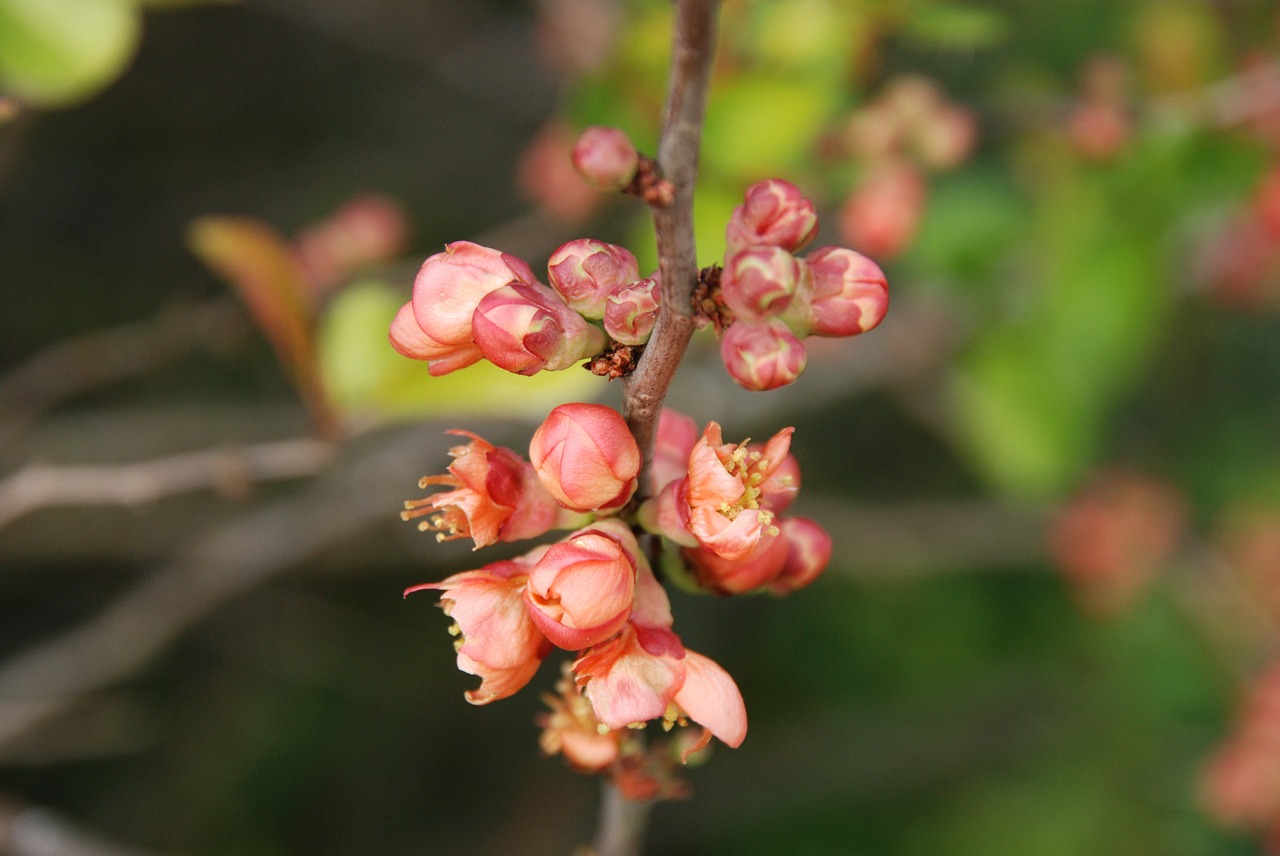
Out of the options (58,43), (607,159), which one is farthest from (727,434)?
(607,159)

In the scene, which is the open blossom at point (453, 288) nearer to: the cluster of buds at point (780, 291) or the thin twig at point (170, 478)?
the cluster of buds at point (780, 291)

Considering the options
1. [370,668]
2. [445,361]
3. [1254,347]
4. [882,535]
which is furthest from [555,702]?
[1254,347]

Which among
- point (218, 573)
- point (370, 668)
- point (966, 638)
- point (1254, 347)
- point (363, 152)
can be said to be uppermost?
point (363, 152)

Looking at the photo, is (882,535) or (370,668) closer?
(882,535)

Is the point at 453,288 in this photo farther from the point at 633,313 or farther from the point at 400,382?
the point at 400,382

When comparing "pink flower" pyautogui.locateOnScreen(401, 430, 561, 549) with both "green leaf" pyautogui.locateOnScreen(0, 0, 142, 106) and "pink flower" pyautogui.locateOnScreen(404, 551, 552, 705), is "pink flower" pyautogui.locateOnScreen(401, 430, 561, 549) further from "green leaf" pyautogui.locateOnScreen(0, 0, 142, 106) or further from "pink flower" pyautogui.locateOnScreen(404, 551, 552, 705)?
"green leaf" pyautogui.locateOnScreen(0, 0, 142, 106)

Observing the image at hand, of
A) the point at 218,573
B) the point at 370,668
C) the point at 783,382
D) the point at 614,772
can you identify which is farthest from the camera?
the point at 370,668

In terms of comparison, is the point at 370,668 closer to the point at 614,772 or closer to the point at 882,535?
the point at 882,535

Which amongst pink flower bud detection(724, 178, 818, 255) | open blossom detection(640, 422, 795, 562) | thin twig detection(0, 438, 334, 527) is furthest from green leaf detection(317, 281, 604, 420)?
pink flower bud detection(724, 178, 818, 255)
